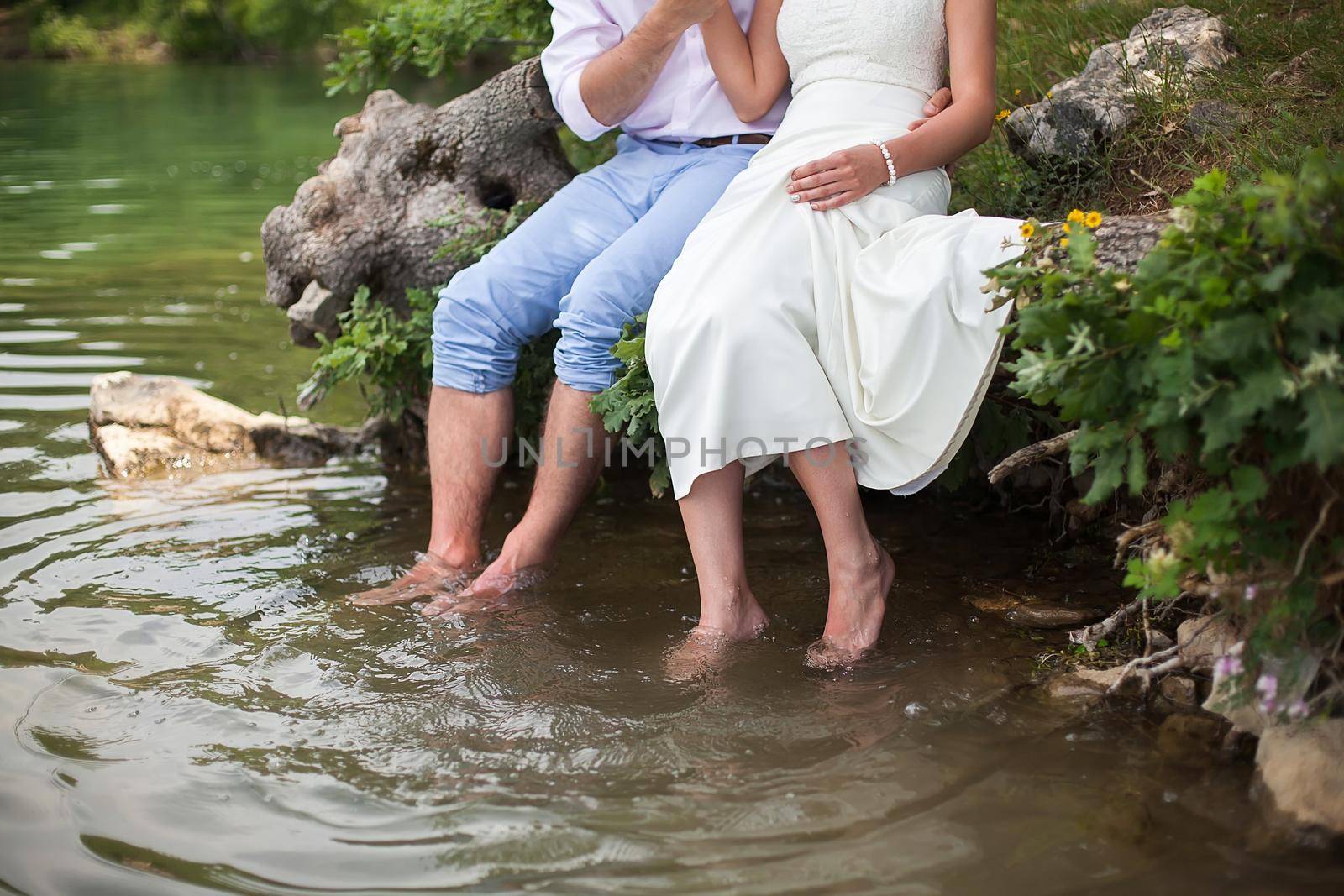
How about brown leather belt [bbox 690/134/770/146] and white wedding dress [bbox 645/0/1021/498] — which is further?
brown leather belt [bbox 690/134/770/146]

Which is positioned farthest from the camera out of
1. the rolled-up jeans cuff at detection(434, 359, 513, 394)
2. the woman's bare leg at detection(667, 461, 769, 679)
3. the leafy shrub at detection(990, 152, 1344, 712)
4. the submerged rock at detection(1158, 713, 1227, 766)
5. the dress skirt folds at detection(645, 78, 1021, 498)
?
the rolled-up jeans cuff at detection(434, 359, 513, 394)

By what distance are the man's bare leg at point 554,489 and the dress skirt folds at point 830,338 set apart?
1.70 ft

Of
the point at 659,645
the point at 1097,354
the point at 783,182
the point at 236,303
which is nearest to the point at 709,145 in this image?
the point at 783,182

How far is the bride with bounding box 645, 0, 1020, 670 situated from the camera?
273 centimetres

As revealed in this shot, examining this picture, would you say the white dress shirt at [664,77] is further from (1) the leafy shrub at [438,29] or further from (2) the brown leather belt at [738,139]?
(1) the leafy shrub at [438,29]

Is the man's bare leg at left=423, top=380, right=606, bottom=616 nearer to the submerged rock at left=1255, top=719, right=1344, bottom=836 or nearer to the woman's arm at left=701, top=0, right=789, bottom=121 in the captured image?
the woman's arm at left=701, top=0, right=789, bottom=121

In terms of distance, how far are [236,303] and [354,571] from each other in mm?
4186

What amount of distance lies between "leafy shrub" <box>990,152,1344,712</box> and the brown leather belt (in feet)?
4.84

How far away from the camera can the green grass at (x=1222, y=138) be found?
3330 mm

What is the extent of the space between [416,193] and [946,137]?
2.22 m

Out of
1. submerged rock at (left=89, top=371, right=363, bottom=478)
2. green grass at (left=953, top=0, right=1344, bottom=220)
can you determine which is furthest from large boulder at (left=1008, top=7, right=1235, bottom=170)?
submerged rock at (left=89, top=371, right=363, bottom=478)

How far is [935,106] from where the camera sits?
319 centimetres

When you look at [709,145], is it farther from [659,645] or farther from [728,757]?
[728,757]

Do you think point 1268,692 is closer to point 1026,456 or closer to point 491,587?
point 1026,456
